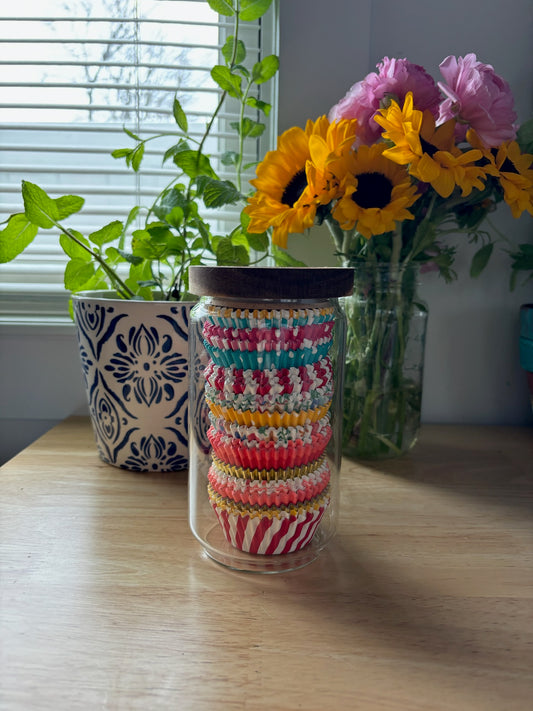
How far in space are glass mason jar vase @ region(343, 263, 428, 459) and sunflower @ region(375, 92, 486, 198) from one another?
153 millimetres

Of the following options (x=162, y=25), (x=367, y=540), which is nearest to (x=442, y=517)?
(x=367, y=540)

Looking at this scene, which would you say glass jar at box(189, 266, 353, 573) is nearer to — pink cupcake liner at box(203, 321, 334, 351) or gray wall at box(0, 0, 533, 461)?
pink cupcake liner at box(203, 321, 334, 351)

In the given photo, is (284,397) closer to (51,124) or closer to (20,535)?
(20,535)

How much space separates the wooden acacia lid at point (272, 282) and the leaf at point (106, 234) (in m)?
0.29

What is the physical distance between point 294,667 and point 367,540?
196 millimetres

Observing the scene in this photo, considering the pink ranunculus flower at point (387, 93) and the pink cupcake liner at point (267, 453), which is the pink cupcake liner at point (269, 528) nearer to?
the pink cupcake liner at point (267, 453)

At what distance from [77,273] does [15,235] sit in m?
0.08

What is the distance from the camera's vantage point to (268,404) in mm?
480

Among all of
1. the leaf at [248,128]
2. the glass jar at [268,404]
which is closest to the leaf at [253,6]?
the leaf at [248,128]

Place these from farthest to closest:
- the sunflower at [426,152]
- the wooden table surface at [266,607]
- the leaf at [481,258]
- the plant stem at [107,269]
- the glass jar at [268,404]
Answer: the leaf at [481,258] → the plant stem at [107,269] → the sunflower at [426,152] → the glass jar at [268,404] → the wooden table surface at [266,607]

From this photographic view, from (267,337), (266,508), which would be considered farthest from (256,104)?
(266,508)

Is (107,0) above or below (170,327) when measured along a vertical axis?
above

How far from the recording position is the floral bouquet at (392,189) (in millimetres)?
603

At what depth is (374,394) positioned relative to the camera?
73 cm
